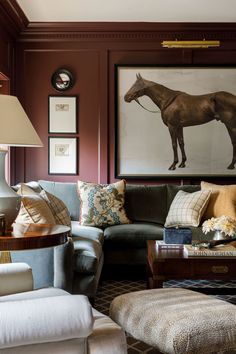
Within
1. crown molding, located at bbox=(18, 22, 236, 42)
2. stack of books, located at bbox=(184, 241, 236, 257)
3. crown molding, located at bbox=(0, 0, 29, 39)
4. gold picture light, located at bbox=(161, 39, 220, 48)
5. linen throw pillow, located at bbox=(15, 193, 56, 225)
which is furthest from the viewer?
crown molding, located at bbox=(18, 22, 236, 42)

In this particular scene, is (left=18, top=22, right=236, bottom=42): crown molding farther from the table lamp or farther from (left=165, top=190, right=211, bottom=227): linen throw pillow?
the table lamp

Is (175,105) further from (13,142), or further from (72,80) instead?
(13,142)

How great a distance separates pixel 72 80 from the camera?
4.90 m

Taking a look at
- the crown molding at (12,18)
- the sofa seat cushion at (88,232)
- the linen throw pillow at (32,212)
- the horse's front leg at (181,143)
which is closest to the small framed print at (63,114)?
the crown molding at (12,18)

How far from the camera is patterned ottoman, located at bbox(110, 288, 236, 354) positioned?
1762mm

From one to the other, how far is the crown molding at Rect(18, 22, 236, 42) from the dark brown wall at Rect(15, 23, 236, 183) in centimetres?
1

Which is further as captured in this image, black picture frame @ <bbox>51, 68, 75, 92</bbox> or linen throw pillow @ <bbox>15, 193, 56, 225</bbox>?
black picture frame @ <bbox>51, 68, 75, 92</bbox>

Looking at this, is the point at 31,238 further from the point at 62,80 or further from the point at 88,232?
the point at 62,80

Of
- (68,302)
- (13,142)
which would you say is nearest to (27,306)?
(68,302)

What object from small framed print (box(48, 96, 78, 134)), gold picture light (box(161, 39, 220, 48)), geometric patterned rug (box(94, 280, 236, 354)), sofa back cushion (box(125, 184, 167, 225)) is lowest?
geometric patterned rug (box(94, 280, 236, 354))

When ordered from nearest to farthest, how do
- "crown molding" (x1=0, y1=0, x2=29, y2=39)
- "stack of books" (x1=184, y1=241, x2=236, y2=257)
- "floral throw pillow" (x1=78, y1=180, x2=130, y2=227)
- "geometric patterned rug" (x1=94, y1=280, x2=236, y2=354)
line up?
1. "stack of books" (x1=184, y1=241, x2=236, y2=257)
2. "geometric patterned rug" (x1=94, y1=280, x2=236, y2=354)
3. "crown molding" (x1=0, y1=0, x2=29, y2=39)
4. "floral throw pillow" (x1=78, y1=180, x2=130, y2=227)

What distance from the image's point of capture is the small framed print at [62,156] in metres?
4.92

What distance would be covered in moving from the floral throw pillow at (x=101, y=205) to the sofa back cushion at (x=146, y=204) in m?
0.17

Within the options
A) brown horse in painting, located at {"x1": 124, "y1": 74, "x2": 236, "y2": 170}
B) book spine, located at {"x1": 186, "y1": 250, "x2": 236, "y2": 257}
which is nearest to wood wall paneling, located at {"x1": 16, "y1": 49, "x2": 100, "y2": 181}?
brown horse in painting, located at {"x1": 124, "y1": 74, "x2": 236, "y2": 170}
